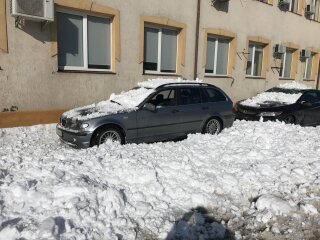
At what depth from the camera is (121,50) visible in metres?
9.88

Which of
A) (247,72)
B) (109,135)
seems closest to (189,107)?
(109,135)

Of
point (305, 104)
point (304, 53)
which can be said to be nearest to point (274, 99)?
point (305, 104)

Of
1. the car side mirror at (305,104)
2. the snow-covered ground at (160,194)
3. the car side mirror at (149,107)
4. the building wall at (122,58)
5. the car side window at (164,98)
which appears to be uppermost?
the building wall at (122,58)

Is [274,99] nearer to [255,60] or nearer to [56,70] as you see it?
[255,60]

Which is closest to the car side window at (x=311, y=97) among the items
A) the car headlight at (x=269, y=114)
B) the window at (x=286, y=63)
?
the car headlight at (x=269, y=114)

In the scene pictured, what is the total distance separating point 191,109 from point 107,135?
7.85 ft

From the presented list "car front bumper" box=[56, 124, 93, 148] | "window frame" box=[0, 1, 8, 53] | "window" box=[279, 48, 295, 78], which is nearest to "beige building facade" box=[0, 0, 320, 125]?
"window frame" box=[0, 1, 8, 53]

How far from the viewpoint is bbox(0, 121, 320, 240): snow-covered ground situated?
3.70m

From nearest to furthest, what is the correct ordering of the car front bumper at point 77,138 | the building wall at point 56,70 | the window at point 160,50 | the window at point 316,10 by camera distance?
the car front bumper at point 77,138 < the building wall at point 56,70 < the window at point 160,50 < the window at point 316,10

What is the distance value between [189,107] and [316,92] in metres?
6.33

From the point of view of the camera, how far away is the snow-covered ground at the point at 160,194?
370 cm

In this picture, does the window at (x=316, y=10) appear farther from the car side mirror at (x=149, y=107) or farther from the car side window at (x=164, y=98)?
the car side mirror at (x=149, y=107)

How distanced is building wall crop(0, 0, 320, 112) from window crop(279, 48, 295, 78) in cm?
219

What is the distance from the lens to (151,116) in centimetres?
738
